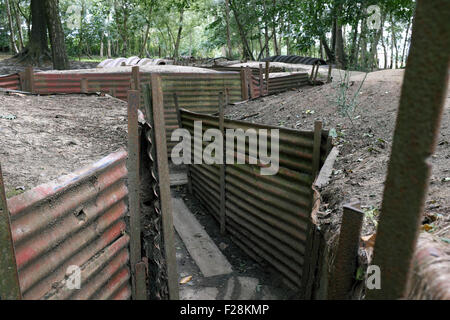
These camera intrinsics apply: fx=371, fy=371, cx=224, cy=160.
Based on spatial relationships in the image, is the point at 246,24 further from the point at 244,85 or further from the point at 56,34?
the point at 244,85

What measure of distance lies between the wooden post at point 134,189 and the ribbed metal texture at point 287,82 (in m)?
9.65

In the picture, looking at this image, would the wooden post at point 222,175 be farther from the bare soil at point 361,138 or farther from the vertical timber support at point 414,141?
the vertical timber support at point 414,141

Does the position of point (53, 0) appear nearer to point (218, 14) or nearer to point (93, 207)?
point (93, 207)

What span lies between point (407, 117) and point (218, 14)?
40215 millimetres

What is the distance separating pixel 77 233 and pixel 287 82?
1182 cm

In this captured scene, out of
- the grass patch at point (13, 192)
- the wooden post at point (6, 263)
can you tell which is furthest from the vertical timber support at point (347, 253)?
the grass patch at point (13, 192)

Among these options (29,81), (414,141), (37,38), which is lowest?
(29,81)

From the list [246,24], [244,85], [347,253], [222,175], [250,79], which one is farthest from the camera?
[246,24]

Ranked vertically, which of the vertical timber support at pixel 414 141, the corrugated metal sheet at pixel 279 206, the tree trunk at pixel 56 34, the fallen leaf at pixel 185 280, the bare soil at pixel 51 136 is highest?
the tree trunk at pixel 56 34

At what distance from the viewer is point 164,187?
9.01 ft

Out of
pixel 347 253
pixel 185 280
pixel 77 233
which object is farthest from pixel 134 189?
pixel 185 280

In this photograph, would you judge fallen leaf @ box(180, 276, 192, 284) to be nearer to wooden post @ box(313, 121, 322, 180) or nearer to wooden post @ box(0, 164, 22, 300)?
wooden post @ box(313, 121, 322, 180)

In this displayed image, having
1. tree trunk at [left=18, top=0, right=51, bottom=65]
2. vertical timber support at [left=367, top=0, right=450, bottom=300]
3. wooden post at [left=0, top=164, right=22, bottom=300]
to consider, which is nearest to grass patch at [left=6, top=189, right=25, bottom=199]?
wooden post at [left=0, top=164, right=22, bottom=300]

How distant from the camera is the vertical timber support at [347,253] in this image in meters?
1.48
